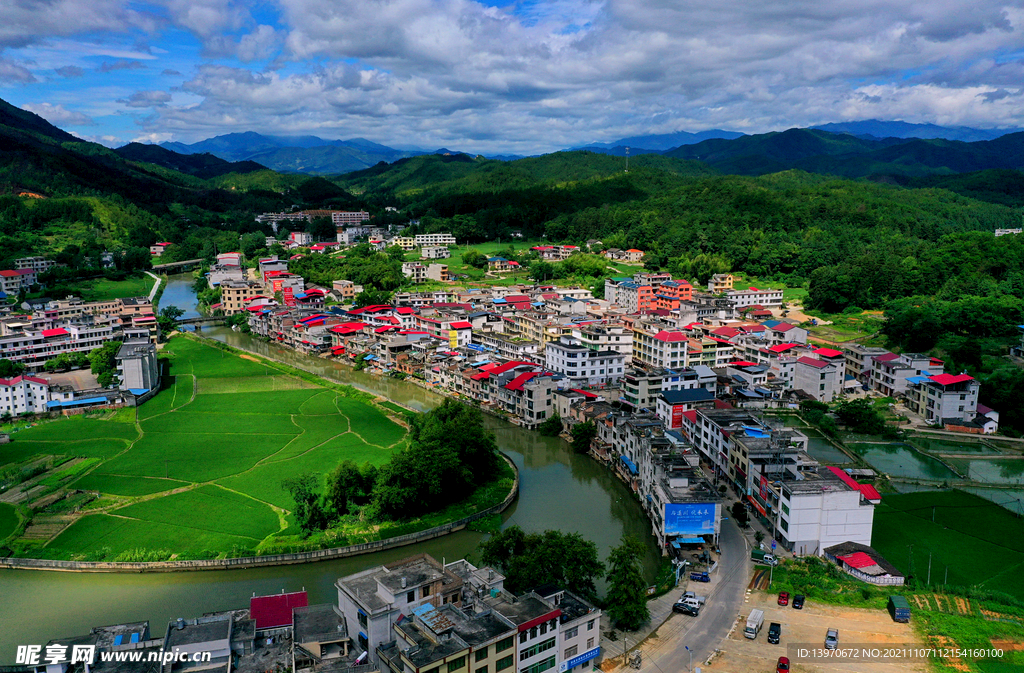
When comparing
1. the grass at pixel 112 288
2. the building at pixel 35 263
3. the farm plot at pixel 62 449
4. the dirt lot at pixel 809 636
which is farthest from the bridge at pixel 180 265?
the dirt lot at pixel 809 636

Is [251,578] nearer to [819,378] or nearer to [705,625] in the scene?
[705,625]

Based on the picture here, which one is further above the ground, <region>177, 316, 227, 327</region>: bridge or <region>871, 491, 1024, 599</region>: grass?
<region>177, 316, 227, 327</region>: bridge

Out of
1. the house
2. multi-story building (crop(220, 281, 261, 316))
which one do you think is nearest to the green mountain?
multi-story building (crop(220, 281, 261, 316))

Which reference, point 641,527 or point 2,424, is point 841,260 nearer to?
point 641,527

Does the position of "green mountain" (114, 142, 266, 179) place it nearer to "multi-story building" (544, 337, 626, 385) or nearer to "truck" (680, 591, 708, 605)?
"multi-story building" (544, 337, 626, 385)

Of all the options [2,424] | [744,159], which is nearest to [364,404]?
[2,424]

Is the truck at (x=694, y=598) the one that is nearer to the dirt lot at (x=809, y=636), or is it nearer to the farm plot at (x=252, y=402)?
the dirt lot at (x=809, y=636)
